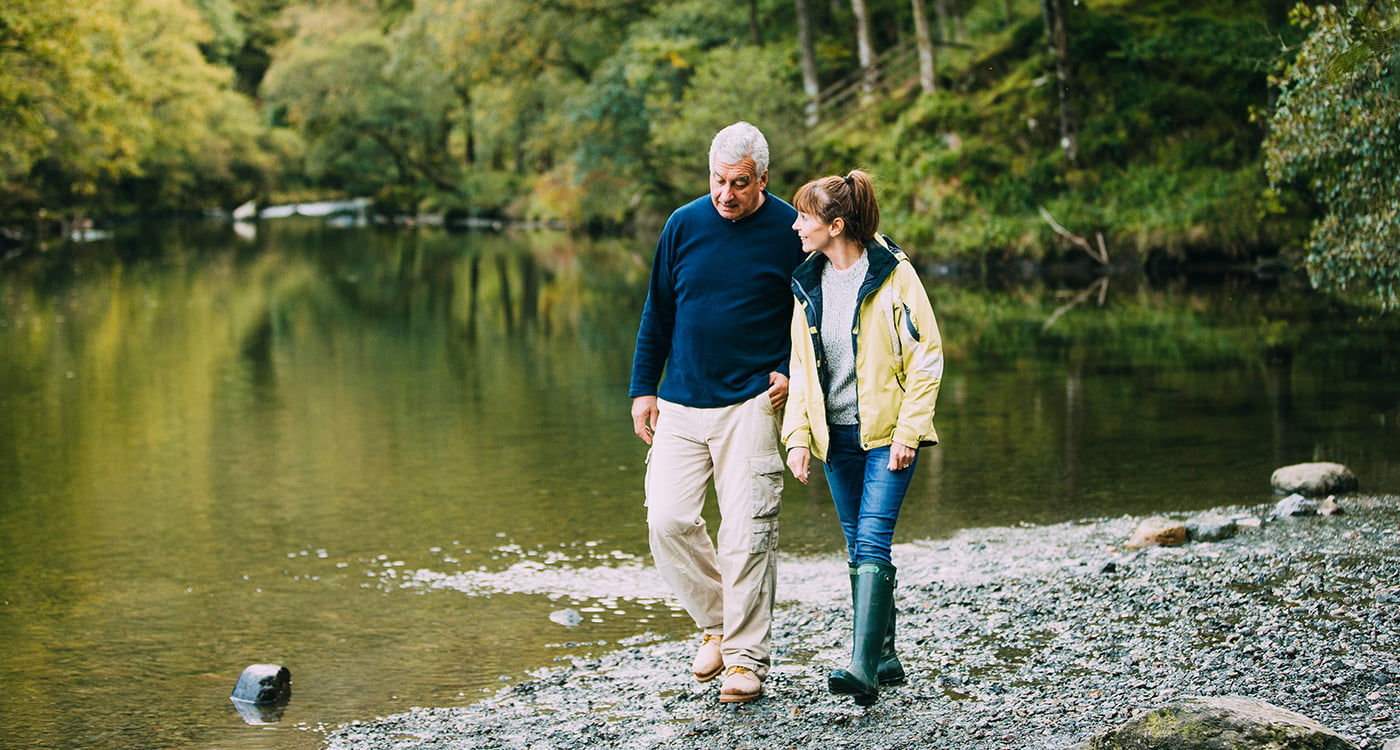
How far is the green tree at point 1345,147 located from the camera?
11.7 metres

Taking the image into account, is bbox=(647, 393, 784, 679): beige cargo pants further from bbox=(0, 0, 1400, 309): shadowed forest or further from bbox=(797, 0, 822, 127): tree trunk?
bbox=(797, 0, 822, 127): tree trunk

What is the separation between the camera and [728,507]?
5754 mm

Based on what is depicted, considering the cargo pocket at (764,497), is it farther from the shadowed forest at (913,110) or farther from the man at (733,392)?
the shadowed forest at (913,110)

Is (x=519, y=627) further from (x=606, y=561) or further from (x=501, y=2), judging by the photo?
(x=501, y=2)

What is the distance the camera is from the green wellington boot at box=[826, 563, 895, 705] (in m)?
5.39

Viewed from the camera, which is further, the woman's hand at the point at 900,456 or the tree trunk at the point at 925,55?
the tree trunk at the point at 925,55

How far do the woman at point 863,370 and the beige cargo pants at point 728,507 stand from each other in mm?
207

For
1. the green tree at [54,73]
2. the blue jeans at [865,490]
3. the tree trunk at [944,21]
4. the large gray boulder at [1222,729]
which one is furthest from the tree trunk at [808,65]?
the large gray boulder at [1222,729]

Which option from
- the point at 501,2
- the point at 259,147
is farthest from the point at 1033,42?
the point at 259,147

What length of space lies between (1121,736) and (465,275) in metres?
31.5

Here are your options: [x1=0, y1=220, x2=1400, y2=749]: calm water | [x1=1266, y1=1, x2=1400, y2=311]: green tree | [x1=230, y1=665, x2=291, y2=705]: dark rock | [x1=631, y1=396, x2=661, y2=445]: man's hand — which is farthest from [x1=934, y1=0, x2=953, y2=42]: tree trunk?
[x1=230, y1=665, x2=291, y2=705]: dark rock

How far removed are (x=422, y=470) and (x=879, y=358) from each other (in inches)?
279

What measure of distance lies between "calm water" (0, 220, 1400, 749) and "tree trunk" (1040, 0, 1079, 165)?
305 inches

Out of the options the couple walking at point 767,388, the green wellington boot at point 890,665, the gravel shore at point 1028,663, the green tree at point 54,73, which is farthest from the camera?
the green tree at point 54,73
